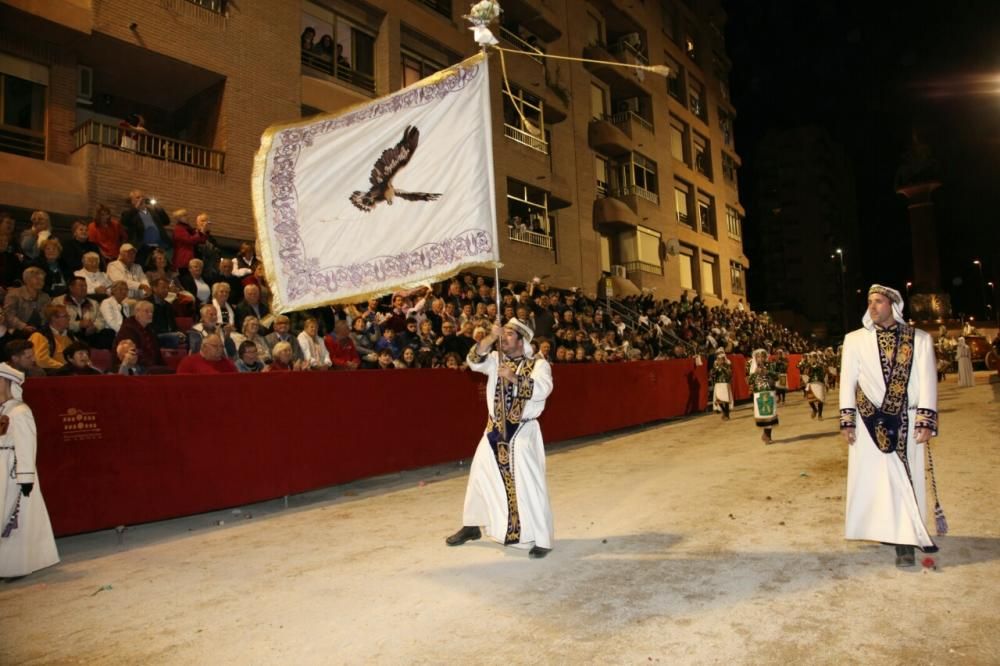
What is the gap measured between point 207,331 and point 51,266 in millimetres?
2287

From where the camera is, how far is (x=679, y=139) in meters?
38.6

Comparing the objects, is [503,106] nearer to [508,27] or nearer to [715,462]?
[508,27]

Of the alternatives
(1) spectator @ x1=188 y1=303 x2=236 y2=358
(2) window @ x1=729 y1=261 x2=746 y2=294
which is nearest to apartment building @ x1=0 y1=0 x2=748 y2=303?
(2) window @ x1=729 y1=261 x2=746 y2=294

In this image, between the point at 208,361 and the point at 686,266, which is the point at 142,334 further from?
the point at 686,266

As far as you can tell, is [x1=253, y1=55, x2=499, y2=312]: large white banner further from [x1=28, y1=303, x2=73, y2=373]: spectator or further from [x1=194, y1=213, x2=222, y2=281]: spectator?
[x1=194, y1=213, x2=222, y2=281]: spectator

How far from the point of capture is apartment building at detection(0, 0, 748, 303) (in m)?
13.2

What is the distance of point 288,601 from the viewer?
185 inches

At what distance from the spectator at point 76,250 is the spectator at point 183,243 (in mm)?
1408

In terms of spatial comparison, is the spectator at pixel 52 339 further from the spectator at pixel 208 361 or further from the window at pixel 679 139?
the window at pixel 679 139

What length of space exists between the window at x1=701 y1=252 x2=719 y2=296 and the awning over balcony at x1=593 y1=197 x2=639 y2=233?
1047 centimetres

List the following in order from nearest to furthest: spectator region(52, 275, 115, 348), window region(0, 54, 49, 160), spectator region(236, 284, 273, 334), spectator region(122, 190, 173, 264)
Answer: spectator region(52, 275, 115, 348) < spectator region(236, 284, 273, 334) < spectator region(122, 190, 173, 264) < window region(0, 54, 49, 160)

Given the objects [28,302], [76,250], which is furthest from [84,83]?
[28,302]

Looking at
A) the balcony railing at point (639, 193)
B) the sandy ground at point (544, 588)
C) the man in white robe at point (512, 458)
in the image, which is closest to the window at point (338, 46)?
the sandy ground at point (544, 588)

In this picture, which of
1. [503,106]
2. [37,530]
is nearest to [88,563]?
[37,530]
